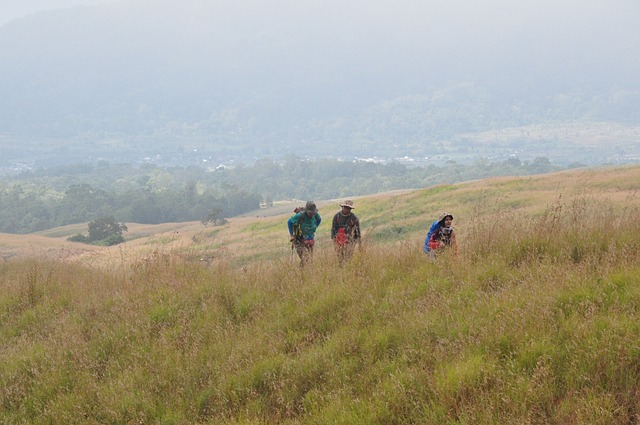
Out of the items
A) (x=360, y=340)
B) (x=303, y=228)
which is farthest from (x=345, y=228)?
(x=360, y=340)

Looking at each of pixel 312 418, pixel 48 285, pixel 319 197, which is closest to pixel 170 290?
pixel 48 285

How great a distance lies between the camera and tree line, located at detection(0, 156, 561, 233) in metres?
114

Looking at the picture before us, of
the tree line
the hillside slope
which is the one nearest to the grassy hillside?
the hillside slope

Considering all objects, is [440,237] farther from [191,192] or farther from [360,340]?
[191,192]

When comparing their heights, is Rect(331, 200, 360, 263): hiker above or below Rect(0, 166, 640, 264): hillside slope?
above

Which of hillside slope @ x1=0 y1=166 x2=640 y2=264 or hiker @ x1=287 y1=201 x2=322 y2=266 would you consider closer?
hiker @ x1=287 y1=201 x2=322 y2=266

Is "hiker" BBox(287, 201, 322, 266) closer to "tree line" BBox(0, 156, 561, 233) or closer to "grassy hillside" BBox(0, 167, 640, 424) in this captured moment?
"grassy hillside" BBox(0, 167, 640, 424)

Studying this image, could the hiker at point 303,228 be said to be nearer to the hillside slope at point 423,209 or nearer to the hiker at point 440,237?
the hiker at point 440,237

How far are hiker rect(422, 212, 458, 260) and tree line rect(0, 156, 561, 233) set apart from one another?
65.9 metres

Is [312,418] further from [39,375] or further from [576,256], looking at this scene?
[576,256]

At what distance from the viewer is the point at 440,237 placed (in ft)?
27.9

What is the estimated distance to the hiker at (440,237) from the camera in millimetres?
8129

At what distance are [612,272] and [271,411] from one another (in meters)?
3.49

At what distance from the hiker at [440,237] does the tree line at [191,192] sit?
65.9 m
